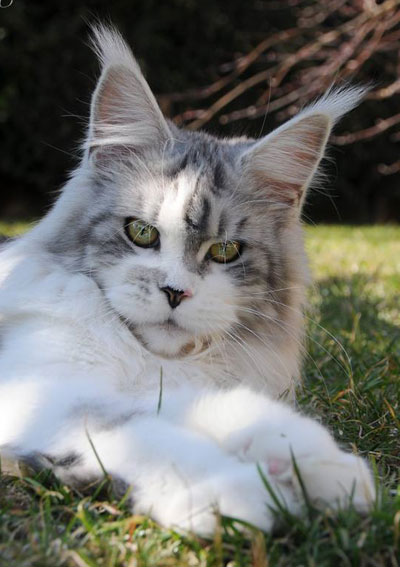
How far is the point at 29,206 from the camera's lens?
10.0m

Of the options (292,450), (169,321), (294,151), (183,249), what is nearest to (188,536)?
(292,450)

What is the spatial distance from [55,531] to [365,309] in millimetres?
2898

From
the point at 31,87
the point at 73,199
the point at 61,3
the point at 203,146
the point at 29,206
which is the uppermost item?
the point at 61,3

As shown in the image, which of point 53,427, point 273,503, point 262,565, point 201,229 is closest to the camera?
point 262,565

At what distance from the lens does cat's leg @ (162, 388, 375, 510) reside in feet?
4.52

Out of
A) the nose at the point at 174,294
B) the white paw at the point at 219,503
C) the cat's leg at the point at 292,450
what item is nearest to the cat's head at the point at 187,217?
the nose at the point at 174,294

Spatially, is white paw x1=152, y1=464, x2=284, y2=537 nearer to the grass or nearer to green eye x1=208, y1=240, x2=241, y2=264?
the grass

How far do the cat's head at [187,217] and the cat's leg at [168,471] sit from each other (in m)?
0.47

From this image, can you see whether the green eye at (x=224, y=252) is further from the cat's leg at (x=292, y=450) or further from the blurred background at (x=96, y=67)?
the blurred background at (x=96, y=67)

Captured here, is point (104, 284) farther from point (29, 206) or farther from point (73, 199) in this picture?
point (29, 206)

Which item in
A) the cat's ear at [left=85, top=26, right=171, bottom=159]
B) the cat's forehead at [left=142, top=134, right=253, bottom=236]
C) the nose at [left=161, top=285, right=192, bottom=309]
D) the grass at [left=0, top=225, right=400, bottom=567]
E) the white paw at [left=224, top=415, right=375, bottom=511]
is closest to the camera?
the grass at [left=0, top=225, right=400, bottom=567]

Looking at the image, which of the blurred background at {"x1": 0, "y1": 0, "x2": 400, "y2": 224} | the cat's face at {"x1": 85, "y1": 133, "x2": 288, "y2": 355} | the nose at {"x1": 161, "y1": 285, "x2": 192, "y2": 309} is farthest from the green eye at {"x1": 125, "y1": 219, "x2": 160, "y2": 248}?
the blurred background at {"x1": 0, "y1": 0, "x2": 400, "y2": 224}

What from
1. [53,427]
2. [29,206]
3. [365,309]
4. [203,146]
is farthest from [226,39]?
[53,427]

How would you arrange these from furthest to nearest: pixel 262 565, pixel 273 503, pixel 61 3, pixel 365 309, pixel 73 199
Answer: pixel 61 3 < pixel 365 309 < pixel 73 199 < pixel 273 503 < pixel 262 565
